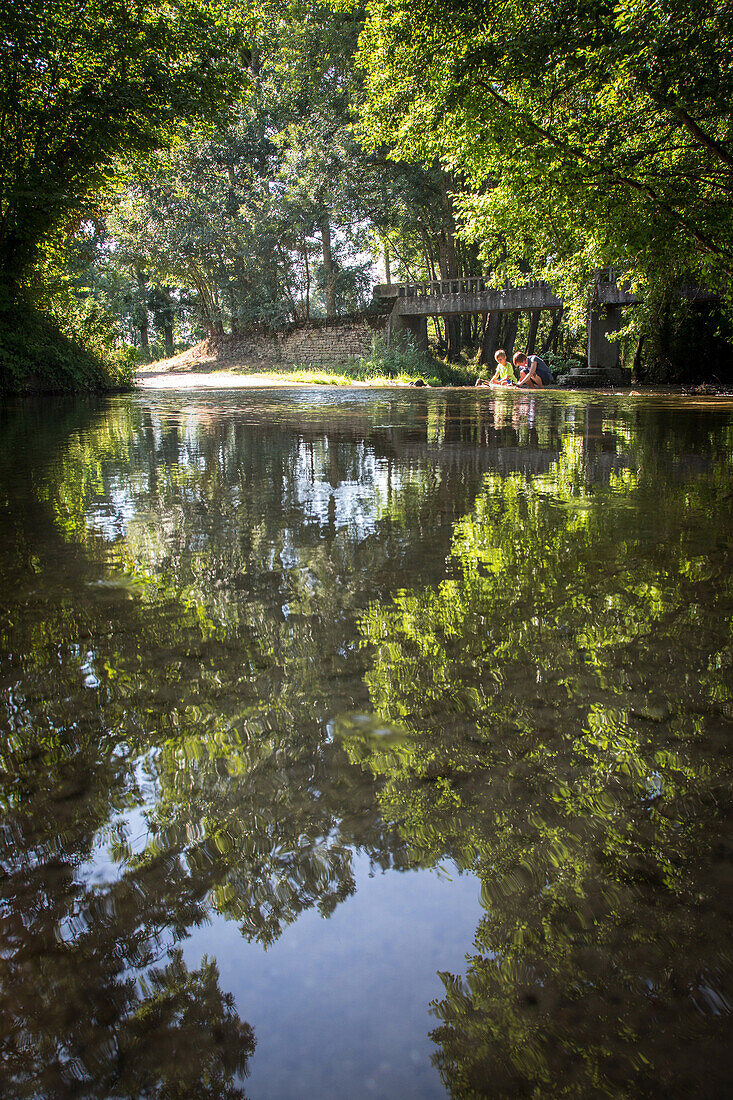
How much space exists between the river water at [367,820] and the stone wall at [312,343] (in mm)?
30095

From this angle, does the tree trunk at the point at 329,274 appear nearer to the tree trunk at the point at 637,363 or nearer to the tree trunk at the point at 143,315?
the tree trunk at the point at 143,315

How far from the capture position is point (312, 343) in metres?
34.4

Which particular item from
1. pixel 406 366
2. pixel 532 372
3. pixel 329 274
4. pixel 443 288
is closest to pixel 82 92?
pixel 532 372

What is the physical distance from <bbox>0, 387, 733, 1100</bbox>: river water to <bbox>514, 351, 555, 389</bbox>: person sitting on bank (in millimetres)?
18336

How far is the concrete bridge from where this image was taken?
23125 mm

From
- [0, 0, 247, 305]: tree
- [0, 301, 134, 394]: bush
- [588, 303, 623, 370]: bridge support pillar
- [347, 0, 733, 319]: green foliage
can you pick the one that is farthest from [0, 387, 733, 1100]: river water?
[588, 303, 623, 370]: bridge support pillar

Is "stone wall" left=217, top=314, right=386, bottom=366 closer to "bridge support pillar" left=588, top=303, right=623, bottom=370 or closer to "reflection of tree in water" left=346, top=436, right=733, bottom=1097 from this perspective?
"bridge support pillar" left=588, top=303, right=623, bottom=370

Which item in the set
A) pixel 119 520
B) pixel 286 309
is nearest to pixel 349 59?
pixel 286 309

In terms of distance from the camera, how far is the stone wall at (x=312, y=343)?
32281 mm

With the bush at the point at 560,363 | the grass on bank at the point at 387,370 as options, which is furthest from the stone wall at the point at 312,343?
the bush at the point at 560,363

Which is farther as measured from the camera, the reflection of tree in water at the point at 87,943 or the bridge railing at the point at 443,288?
the bridge railing at the point at 443,288

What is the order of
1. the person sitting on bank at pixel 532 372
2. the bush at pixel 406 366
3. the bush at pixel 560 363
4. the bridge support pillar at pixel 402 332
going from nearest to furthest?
the person sitting on bank at pixel 532 372 < the bush at pixel 406 366 < the bridge support pillar at pixel 402 332 < the bush at pixel 560 363

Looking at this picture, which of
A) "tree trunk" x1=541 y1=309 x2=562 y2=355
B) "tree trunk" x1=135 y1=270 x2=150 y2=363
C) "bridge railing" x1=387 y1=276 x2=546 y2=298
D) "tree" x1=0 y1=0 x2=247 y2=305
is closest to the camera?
"tree" x1=0 y1=0 x2=247 y2=305

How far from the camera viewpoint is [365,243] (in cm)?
3562
